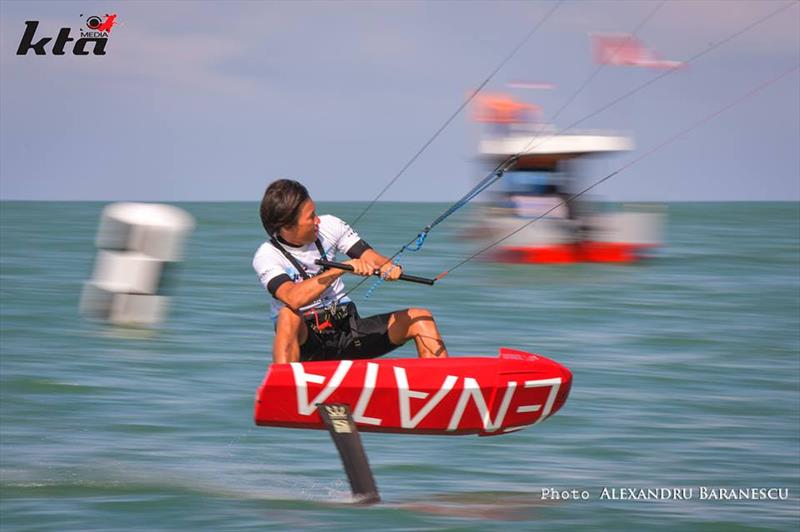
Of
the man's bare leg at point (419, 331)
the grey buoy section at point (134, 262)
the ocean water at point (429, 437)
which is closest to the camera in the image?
the ocean water at point (429, 437)

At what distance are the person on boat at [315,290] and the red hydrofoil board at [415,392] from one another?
0.17 m

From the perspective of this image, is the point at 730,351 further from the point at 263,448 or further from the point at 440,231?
the point at 440,231

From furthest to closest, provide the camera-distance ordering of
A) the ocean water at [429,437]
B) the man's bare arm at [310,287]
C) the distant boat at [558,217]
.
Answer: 1. the distant boat at [558,217]
2. the ocean water at [429,437]
3. the man's bare arm at [310,287]

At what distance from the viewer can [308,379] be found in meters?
5.67

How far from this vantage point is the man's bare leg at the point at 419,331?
601cm

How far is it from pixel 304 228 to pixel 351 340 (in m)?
0.63

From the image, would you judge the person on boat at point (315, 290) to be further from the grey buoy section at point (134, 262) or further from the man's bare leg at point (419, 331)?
the grey buoy section at point (134, 262)

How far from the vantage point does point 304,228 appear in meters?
5.79

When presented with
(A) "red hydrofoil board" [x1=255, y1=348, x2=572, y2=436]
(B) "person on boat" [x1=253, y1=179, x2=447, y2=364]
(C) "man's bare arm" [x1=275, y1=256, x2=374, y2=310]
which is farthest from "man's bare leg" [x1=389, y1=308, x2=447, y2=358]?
(C) "man's bare arm" [x1=275, y1=256, x2=374, y2=310]

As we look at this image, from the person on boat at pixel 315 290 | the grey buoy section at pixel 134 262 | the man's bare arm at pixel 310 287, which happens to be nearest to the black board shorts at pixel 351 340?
the person on boat at pixel 315 290

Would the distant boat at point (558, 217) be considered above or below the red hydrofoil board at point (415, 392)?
above

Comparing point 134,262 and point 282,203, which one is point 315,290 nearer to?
point 282,203

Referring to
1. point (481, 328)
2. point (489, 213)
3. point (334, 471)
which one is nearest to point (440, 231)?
point (489, 213)

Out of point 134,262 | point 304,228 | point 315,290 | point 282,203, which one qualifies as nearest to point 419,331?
point 315,290
